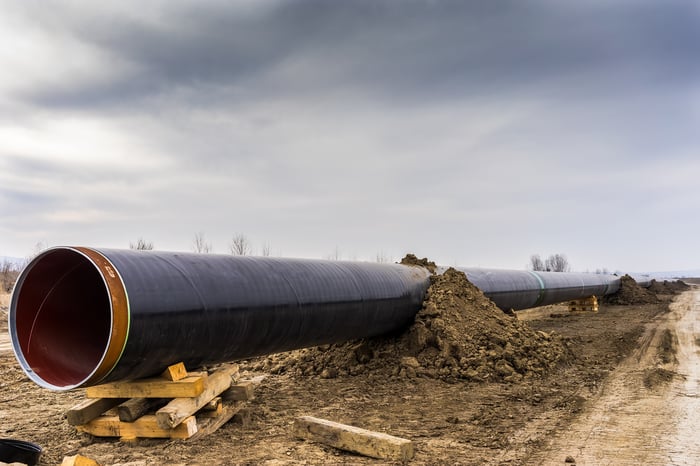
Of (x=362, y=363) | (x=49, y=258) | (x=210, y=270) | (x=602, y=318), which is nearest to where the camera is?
(x=49, y=258)

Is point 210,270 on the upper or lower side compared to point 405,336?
upper

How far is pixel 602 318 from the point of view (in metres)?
20.2

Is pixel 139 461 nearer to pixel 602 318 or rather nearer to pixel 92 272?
pixel 92 272

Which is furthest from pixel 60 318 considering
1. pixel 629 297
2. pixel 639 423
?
pixel 629 297

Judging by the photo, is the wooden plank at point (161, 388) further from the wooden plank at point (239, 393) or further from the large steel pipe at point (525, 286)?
the large steel pipe at point (525, 286)

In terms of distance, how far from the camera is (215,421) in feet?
17.9

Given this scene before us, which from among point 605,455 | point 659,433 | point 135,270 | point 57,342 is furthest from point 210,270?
point 659,433

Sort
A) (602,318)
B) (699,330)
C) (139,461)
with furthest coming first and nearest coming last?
1. (602,318)
2. (699,330)
3. (139,461)

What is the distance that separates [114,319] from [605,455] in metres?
4.51

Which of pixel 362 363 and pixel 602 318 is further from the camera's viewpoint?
pixel 602 318

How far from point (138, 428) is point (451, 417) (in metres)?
3.45

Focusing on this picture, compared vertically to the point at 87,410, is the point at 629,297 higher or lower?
lower

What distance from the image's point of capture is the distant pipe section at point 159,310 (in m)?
4.57

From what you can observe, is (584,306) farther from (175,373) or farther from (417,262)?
(175,373)
